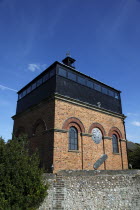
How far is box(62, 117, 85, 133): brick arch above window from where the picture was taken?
526 inches

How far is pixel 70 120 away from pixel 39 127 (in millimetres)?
2735

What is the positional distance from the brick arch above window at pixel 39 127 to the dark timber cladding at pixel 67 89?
179 cm

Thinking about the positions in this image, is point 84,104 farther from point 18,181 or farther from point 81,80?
point 18,181

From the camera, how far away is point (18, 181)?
23.7ft

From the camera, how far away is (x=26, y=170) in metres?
7.61

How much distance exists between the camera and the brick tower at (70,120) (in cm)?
1282

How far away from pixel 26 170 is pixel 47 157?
192 inches

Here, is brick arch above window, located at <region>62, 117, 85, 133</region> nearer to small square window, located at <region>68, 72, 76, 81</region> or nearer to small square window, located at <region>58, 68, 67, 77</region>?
small square window, located at <region>68, 72, 76, 81</region>

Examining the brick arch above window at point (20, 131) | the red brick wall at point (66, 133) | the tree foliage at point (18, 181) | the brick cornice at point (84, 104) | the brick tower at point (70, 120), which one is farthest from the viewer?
the brick arch above window at point (20, 131)

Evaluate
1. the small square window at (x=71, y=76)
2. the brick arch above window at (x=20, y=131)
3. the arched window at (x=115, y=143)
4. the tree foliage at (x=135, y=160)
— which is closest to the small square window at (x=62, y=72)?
the small square window at (x=71, y=76)

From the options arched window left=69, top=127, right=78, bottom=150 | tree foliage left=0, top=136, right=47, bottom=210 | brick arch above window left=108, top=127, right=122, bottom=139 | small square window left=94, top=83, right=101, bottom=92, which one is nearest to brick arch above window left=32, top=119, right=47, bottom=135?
arched window left=69, top=127, right=78, bottom=150

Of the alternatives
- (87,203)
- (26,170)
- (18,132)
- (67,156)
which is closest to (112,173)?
(87,203)

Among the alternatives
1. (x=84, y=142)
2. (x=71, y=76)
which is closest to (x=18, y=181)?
(x=84, y=142)

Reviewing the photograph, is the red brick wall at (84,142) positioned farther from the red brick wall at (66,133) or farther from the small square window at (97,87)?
the small square window at (97,87)
